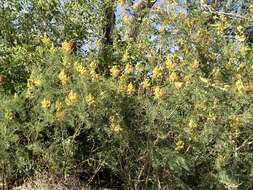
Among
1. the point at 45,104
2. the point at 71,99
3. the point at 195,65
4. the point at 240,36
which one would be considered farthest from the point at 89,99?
the point at 240,36

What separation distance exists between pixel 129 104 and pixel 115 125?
1.47ft

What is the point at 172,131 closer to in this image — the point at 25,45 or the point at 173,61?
the point at 173,61

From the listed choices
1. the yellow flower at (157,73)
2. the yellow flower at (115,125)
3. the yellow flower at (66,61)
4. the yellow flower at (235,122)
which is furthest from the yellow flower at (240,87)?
the yellow flower at (66,61)

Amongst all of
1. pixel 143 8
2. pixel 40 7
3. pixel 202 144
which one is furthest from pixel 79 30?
pixel 202 144

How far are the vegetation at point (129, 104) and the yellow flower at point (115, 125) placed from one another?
2 centimetres

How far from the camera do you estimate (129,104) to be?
7.56 metres

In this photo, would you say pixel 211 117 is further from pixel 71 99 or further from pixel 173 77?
pixel 71 99

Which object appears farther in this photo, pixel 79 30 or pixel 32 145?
pixel 79 30

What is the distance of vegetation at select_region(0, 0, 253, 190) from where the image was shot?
720 centimetres

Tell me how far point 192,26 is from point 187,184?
2289 millimetres

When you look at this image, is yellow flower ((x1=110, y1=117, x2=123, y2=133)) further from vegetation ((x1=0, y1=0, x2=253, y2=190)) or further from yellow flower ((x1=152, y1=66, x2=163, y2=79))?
yellow flower ((x1=152, y1=66, x2=163, y2=79))

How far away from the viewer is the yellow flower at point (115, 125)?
23.5ft

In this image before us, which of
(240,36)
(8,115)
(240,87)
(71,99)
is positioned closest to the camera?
(71,99)

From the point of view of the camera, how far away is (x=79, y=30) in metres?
9.25
